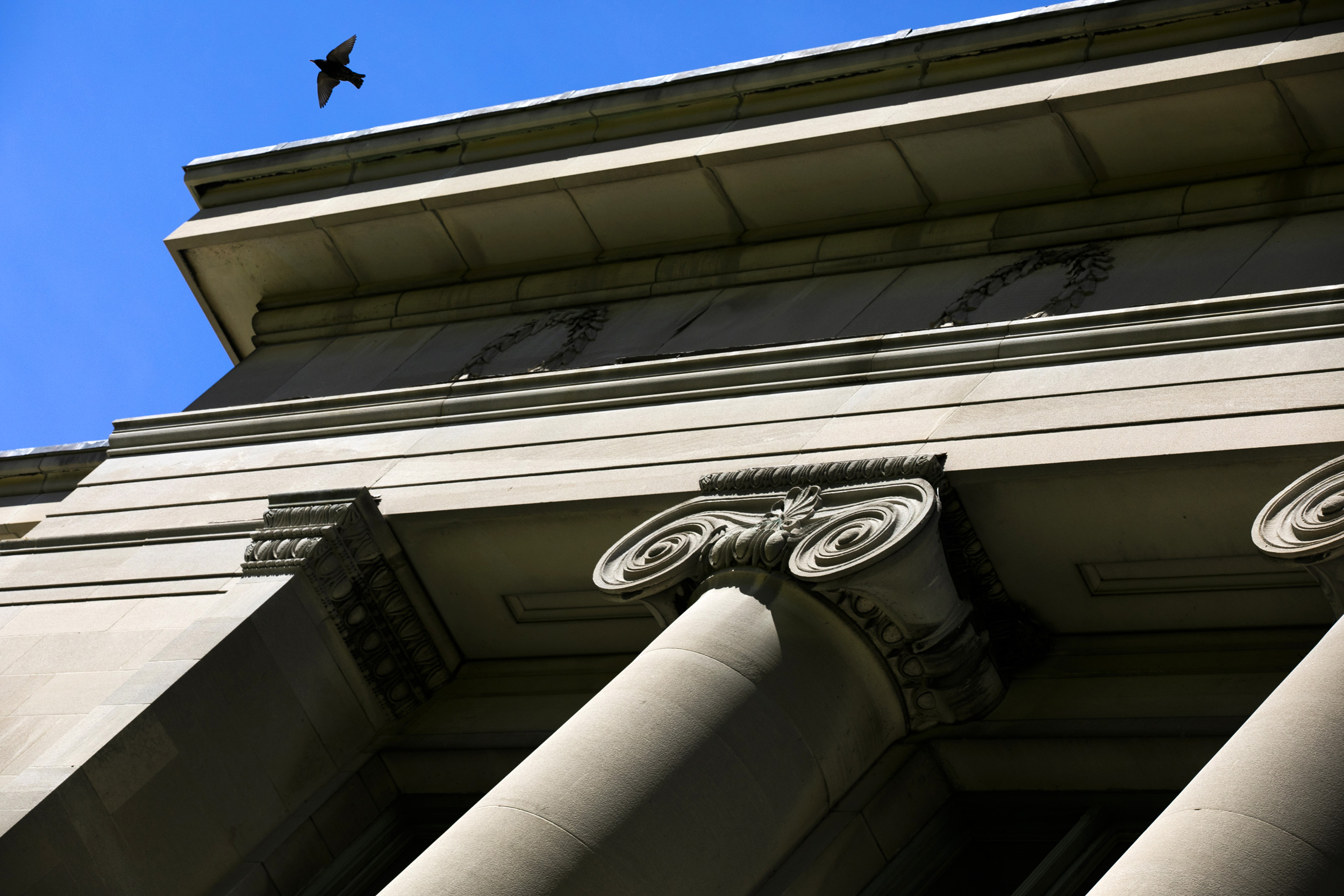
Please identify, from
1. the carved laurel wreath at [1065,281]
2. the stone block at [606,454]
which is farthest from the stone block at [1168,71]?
the stone block at [606,454]

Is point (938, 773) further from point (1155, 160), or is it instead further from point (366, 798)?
point (1155, 160)

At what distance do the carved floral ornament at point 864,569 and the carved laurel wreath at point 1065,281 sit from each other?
3.30 m

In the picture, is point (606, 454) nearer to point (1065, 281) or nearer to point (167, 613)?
point (167, 613)

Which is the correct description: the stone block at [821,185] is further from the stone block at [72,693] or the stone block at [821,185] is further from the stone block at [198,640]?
the stone block at [72,693]

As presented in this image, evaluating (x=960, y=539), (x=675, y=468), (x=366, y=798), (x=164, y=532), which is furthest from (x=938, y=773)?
(x=164, y=532)

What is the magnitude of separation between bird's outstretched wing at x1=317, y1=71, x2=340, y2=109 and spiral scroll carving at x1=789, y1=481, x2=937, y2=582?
11.8m

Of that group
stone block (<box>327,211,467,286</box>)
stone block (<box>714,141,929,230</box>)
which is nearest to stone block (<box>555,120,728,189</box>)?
stone block (<box>714,141,929,230</box>)

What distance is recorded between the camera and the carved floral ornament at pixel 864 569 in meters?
10.3

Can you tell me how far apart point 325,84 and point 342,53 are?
0.52m

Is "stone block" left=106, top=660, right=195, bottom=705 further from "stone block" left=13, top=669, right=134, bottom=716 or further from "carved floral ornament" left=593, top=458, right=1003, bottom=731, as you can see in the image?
"carved floral ornament" left=593, top=458, right=1003, bottom=731

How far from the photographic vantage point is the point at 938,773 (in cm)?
1144

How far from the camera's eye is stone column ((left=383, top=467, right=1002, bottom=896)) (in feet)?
28.7

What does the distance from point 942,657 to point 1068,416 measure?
229 centimetres

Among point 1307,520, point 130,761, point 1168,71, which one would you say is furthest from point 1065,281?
point 130,761
